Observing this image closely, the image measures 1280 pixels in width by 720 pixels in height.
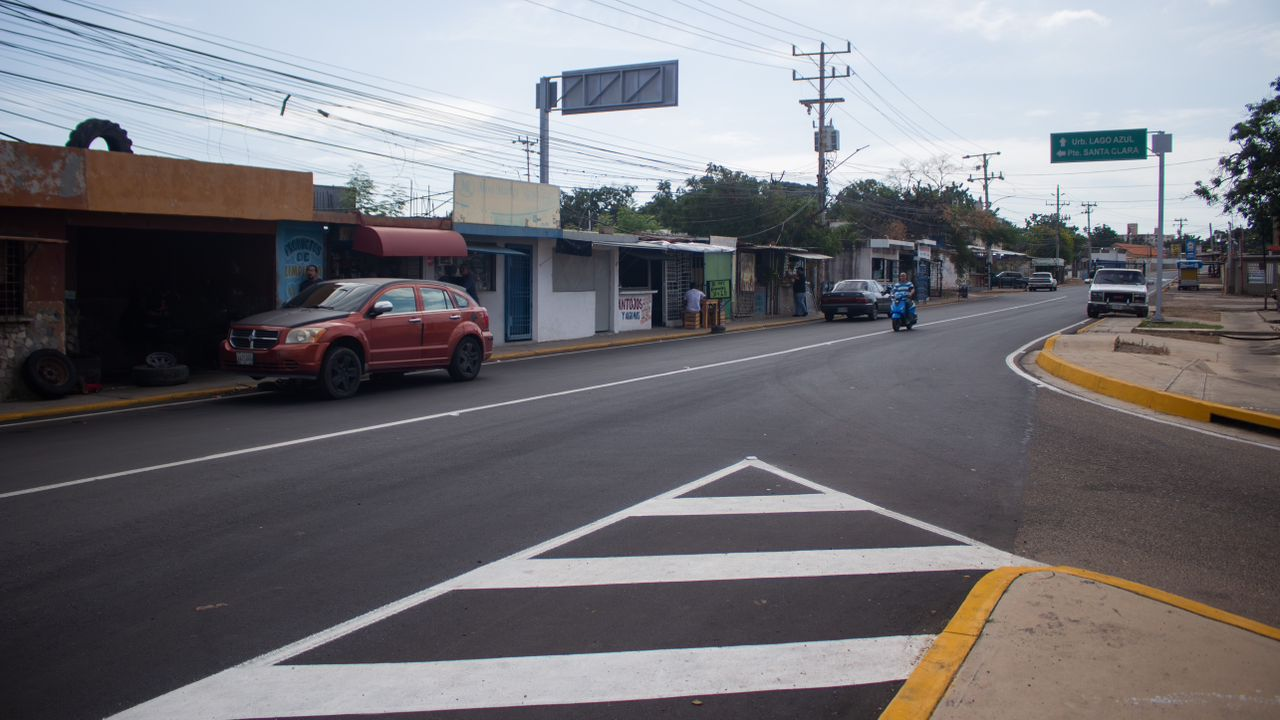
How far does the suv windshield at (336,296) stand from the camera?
1397cm

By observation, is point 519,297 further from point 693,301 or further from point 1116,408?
point 1116,408

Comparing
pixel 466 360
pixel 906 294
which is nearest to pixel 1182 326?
pixel 906 294

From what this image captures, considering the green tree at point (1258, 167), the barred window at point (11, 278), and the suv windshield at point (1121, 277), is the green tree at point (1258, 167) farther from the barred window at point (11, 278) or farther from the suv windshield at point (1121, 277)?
the barred window at point (11, 278)

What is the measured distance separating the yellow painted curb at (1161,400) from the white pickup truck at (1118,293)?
1948 cm

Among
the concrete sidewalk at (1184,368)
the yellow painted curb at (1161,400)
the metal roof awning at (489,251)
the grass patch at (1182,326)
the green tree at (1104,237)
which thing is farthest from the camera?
the green tree at (1104,237)

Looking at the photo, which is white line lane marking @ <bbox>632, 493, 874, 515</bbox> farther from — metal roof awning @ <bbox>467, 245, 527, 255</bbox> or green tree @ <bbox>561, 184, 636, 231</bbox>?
A: green tree @ <bbox>561, 184, 636, 231</bbox>

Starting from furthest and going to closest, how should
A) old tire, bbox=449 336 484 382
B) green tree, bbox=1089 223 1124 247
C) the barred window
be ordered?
green tree, bbox=1089 223 1124 247 → old tire, bbox=449 336 484 382 → the barred window

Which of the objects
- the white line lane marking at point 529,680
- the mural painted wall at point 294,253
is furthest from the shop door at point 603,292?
the white line lane marking at point 529,680

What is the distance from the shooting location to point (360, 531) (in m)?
6.36

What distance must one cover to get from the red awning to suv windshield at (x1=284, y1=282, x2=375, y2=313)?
3.14m

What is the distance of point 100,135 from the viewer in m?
15.7

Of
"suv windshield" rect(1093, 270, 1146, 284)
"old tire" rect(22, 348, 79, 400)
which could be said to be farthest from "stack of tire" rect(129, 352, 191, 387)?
"suv windshield" rect(1093, 270, 1146, 284)

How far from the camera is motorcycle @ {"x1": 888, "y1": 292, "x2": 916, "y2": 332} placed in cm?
2739

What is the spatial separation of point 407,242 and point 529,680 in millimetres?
15190
